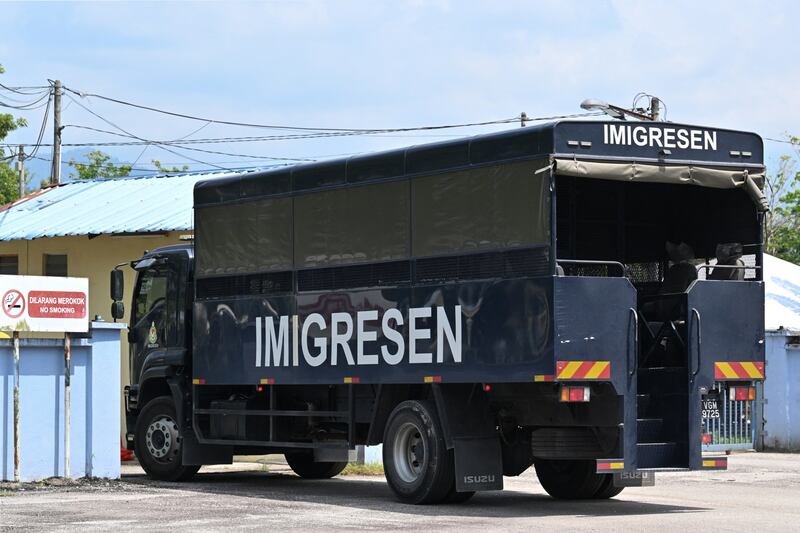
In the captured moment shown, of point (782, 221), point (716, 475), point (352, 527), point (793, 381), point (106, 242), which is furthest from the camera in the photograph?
point (782, 221)

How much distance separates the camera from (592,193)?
1708 centimetres

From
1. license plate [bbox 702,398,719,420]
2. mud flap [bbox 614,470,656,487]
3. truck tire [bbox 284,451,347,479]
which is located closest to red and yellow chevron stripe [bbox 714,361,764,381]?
license plate [bbox 702,398,719,420]

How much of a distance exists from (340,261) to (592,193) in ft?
9.55

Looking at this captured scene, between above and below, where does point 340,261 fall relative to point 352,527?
above

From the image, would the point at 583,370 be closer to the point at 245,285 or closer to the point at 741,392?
the point at 741,392

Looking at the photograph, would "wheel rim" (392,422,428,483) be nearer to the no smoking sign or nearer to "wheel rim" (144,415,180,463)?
"wheel rim" (144,415,180,463)

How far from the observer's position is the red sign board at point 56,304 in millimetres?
18531

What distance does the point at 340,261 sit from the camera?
1705 cm

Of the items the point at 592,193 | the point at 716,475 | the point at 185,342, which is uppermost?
the point at 592,193

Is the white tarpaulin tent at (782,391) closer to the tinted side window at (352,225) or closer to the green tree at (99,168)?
the tinted side window at (352,225)

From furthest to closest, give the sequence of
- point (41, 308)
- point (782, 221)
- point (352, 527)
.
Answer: point (782, 221) < point (41, 308) < point (352, 527)

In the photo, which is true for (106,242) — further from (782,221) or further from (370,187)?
(782,221)

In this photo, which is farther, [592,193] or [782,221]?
[782,221]

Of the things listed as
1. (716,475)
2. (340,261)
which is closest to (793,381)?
(716,475)
